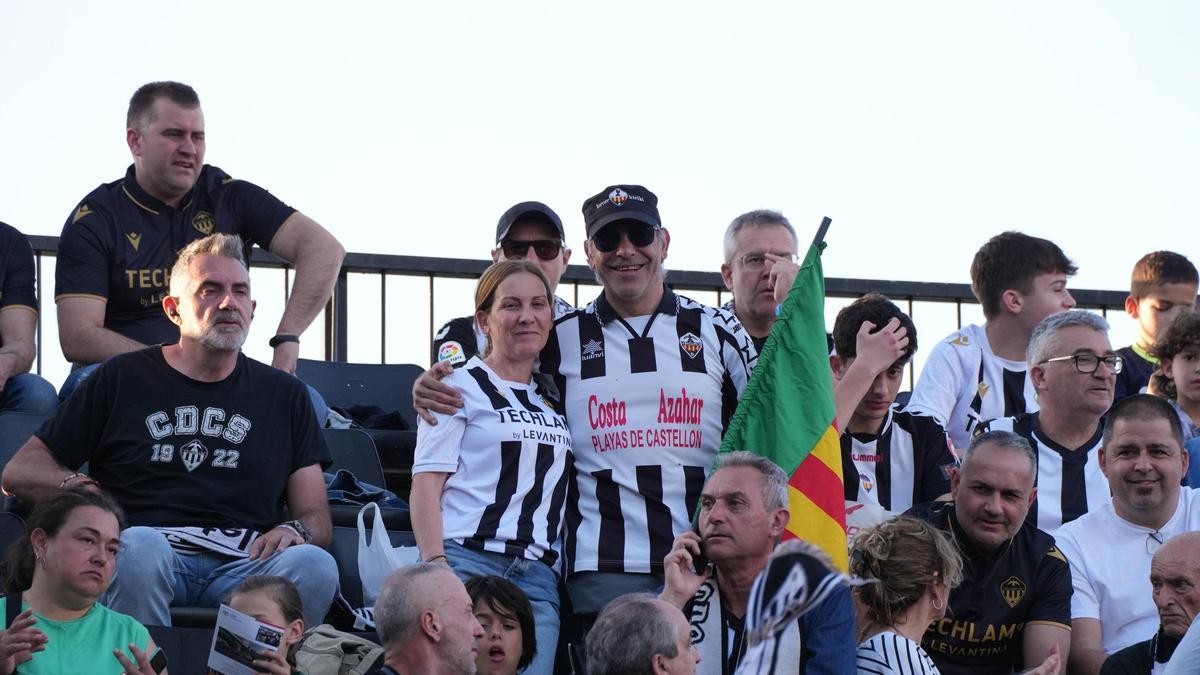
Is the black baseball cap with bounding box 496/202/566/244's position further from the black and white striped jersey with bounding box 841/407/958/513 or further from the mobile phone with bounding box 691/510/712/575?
the mobile phone with bounding box 691/510/712/575

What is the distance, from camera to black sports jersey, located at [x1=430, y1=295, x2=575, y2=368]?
18.1 feet

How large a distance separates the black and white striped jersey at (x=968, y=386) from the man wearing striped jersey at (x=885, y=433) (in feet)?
2.28

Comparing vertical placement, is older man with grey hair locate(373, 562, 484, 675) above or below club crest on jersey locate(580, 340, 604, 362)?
below

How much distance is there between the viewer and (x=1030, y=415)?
5.98 meters

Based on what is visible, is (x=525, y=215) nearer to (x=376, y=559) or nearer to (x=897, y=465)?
(x=376, y=559)

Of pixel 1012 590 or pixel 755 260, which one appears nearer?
pixel 1012 590

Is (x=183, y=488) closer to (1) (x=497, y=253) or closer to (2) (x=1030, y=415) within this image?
(1) (x=497, y=253)

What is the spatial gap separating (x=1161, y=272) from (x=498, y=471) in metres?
3.85

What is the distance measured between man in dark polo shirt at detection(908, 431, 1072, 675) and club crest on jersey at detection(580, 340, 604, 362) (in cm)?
114

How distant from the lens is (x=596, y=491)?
5.09 metres

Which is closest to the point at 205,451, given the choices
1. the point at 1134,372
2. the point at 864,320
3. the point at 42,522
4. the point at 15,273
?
the point at 42,522

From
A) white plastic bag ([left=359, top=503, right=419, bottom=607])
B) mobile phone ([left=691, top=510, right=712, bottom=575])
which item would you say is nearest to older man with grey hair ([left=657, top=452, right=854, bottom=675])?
mobile phone ([left=691, top=510, right=712, bottom=575])

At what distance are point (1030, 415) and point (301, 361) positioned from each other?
3258mm

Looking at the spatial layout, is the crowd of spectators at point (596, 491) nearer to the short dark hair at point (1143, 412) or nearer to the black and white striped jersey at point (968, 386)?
the short dark hair at point (1143, 412)
